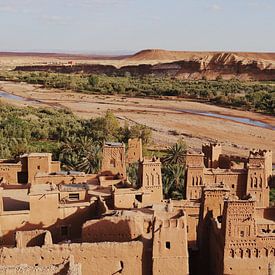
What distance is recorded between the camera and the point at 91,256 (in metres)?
14.1

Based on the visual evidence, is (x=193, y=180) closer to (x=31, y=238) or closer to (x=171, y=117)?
(x=31, y=238)

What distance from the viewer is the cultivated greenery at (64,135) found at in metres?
31.2

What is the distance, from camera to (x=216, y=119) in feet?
210

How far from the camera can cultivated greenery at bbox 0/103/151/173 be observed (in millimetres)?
31203

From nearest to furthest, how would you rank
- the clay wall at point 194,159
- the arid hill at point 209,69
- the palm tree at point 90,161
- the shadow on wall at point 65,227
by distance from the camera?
the shadow on wall at point 65,227 → the clay wall at point 194,159 → the palm tree at point 90,161 → the arid hill at point 209,69

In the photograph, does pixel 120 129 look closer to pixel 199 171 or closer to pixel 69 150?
pixel 69 150

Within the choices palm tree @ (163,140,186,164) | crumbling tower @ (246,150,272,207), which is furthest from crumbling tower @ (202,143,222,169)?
palm tree @ (163,140,186,164)

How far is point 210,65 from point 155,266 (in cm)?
11079

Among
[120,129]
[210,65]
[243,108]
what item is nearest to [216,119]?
[243,108]

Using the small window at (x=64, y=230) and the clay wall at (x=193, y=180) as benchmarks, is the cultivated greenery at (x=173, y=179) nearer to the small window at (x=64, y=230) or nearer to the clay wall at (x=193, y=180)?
the clay wall at (x=193, y=180)

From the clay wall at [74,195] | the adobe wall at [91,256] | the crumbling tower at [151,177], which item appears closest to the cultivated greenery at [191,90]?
the crumbling tower at [151,177]

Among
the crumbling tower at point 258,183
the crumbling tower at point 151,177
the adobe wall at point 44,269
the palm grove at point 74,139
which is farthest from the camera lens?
the palm grove at point 74,139

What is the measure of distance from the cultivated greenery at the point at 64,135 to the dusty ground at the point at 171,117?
491 centimetres

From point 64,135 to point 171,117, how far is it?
80.1 ft
